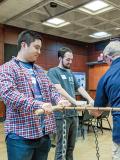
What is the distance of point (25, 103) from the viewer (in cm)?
148

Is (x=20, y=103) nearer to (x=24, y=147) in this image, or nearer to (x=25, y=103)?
(x=25, y=103)

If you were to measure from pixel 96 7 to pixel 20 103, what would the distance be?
5366 millimetres

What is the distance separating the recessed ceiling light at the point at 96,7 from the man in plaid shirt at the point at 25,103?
4.60 meters

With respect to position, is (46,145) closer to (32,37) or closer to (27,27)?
(32,37)

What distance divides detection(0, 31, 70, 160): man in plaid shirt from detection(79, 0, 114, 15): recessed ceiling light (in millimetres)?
4603

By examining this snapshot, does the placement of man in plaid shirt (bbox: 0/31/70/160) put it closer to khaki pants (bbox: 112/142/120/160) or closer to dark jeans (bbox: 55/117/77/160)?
khaki pants (bbox: 112/142/120/160)

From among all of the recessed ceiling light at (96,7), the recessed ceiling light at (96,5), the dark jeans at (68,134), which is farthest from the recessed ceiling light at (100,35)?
the dark jeans at (68,134)

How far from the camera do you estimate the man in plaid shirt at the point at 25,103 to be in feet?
5.04

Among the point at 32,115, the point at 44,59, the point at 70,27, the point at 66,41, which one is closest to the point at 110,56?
the point at 32,115

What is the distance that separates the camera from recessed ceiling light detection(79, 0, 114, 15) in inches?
238

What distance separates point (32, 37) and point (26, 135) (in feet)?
2.21

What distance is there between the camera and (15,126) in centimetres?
160

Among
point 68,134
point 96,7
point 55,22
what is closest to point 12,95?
point 68,134

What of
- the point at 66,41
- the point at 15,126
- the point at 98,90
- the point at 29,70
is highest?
the point at 66,41
